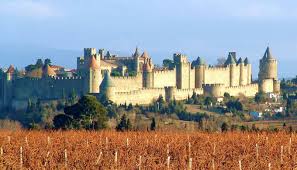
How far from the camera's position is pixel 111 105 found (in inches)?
2231

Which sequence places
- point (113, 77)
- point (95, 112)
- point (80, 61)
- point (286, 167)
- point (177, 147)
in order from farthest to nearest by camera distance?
point (80, 61)
point (113, 77)
point (95, 112)
point (177, 147)
point (286, 167)

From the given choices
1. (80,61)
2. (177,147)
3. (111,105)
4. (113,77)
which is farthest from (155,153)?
(80,61)

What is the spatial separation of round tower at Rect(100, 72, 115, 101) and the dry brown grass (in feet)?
109

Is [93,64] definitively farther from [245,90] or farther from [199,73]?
[245,90]

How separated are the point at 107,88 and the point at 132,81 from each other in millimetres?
6676

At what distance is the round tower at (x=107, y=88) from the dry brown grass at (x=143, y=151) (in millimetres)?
33195

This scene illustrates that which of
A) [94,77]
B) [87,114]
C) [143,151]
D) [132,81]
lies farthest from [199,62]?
[143,151]

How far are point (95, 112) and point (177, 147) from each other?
13.5m

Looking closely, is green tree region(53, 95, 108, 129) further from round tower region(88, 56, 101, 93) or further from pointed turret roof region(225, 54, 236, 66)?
pointed turret roof region(225, 54, 236, 66)

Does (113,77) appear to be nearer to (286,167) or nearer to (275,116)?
(275,116)

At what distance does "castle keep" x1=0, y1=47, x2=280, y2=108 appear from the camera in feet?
204

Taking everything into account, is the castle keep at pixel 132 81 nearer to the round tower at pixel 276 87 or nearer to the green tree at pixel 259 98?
the round tower at pixel 276 87

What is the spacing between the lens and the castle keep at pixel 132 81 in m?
62.2

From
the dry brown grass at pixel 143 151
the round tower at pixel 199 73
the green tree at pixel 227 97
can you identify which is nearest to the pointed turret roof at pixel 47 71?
the round tower at pixel 199 73
